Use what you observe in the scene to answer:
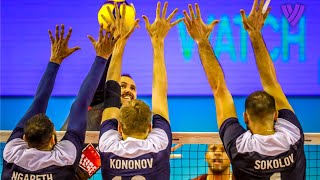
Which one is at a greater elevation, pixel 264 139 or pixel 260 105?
pixel 260 105

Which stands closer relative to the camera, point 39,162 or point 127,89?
point 39,162

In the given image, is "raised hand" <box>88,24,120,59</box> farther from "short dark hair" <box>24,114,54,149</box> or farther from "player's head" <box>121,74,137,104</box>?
"player's head" <box>121,74,137,104</box>

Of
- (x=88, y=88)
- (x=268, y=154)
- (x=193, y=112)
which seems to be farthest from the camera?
(x=193, y=112)

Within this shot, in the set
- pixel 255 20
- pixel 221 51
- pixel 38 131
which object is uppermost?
pixel 221 51

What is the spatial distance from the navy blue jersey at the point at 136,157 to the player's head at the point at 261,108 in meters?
0.63

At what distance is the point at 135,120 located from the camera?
12.7 ft

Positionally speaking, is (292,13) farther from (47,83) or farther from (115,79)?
(47,83)

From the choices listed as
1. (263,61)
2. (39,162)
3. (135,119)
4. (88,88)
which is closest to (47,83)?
(88,88)

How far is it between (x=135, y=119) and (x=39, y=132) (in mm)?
680

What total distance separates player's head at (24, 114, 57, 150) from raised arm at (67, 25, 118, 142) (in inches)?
9.9

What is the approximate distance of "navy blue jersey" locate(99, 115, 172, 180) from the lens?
3799 millimetres

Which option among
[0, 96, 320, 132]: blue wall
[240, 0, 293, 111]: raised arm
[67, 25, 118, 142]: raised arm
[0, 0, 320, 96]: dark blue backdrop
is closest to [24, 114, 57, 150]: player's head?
[67, 25, 118, 142]: raised arm

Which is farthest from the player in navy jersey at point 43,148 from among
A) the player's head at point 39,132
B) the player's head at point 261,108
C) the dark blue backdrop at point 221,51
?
the dark blue backdrop at point 221,51

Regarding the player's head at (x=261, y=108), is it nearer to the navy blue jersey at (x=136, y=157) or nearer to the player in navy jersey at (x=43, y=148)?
the navy blue jersey at (x=136, y=157)
